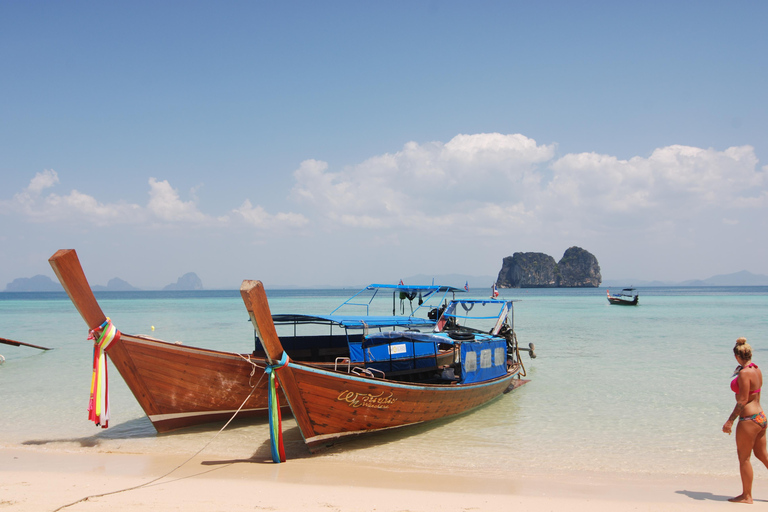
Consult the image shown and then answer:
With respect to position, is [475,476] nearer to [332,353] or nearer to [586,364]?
[332,353]

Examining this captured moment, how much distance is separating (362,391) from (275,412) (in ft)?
4.74

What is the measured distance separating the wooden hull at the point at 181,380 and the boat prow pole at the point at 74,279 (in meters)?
0.96

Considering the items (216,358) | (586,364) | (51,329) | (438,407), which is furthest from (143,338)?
(51,329)

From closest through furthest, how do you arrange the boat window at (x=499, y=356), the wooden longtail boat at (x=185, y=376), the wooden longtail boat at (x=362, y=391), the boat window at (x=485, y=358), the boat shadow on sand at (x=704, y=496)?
the boat shadow on sand at (x=704, y=496) < the wooden longtail boat at (x=362, y=391) < the wooden longtail boat at (x=185, y=376) < the boat window at (x=485, y=358) < the boat window at (x=499, y=356)

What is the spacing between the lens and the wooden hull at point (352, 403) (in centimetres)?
720

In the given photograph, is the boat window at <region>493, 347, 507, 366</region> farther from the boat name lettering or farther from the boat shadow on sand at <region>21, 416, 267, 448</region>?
the boat shadow on sand at <region>21, 416, 267, 448</region>

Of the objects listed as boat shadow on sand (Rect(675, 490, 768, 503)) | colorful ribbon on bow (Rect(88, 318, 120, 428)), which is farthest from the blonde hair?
colorful ribbon on bow (Rect(88, 318, 120, 428))

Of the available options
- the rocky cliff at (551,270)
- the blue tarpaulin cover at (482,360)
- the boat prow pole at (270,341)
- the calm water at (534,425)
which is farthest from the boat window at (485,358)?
the rocky cliff at (551,270)

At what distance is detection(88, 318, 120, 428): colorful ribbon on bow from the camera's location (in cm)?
714

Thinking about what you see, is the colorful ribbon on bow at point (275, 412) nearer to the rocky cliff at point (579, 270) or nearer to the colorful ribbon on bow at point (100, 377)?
the colorful ribbon on bow at point (100, 377)

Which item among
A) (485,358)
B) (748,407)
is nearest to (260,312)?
(748,407)

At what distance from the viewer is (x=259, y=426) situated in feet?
Result: 32.4

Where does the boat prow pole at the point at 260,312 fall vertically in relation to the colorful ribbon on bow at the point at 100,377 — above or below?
above

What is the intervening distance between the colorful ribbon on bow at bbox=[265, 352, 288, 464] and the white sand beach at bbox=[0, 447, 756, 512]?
17cm
